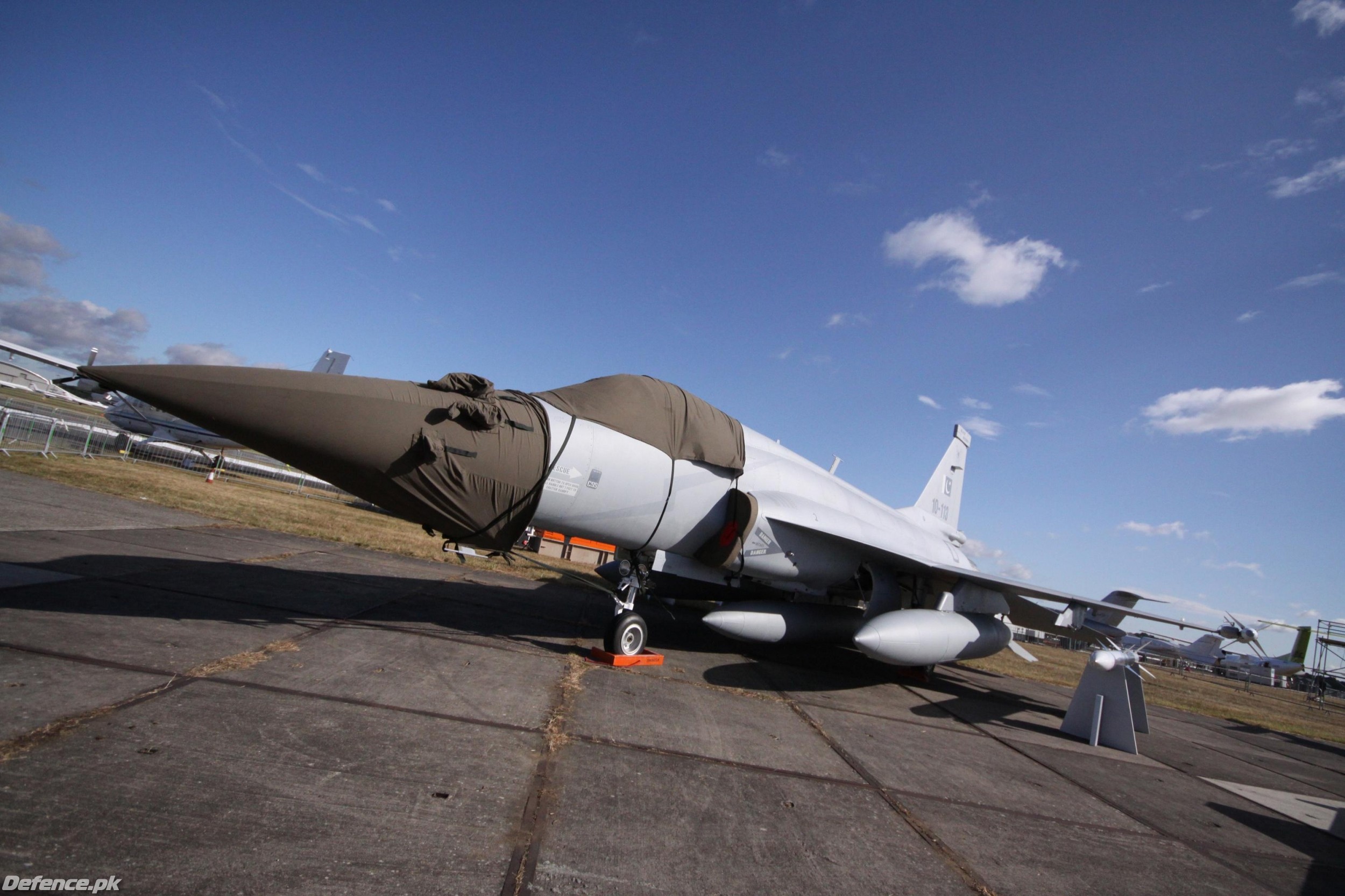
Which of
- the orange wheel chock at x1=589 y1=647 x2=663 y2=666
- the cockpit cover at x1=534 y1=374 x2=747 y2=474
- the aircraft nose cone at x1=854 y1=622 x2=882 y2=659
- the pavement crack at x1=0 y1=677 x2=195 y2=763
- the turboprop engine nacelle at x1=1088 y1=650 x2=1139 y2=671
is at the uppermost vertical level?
the cockpit cover at x1=534 y1=374 x2=747 y2=474

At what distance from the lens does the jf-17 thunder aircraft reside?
4.52 meters

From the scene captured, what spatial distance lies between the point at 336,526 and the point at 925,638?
14.7 metres

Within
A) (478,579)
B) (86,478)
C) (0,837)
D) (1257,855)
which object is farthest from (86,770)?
(86,478)

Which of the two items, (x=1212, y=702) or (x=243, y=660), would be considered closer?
(x=243, y=660)

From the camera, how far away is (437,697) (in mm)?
4219

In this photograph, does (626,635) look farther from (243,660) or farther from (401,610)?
(243,660)

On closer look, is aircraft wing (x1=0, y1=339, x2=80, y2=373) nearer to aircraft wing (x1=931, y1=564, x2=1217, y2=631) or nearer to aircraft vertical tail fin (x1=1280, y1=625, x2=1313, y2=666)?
aircraft wing (x1=931, y1=564, x2=1217, y2=631)

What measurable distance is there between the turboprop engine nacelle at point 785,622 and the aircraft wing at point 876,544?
3.30 ft

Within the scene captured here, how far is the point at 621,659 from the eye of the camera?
6.29m

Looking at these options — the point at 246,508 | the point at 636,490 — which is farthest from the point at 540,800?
the point at 246,508

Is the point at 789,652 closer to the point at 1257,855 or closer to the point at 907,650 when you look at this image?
the point at 907,650

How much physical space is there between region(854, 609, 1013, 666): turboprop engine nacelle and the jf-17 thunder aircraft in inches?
1.0

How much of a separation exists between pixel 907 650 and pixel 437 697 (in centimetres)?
505

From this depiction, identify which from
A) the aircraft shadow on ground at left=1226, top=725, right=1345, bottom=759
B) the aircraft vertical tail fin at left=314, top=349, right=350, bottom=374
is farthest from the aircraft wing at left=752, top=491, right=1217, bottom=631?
the aircraft vertical tail fin at left=314, top=349, right=350, bottom=374
